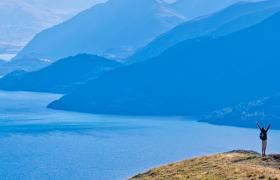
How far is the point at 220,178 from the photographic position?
56.2 m

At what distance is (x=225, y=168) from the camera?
198ft

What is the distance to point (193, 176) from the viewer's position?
58.9 m

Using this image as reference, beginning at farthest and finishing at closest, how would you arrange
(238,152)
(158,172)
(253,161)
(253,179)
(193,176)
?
(238,152)
(158,172)
(253,161)
(193,176)
(253,179)

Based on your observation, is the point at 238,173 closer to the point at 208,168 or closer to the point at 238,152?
the point at 208,168

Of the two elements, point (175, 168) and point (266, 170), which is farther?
point (175, 168)

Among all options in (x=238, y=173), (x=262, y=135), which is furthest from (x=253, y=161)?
(x=238, y=173)

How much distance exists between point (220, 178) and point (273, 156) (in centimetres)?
1037

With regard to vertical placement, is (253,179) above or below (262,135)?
below

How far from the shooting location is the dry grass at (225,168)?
5646 centimetres

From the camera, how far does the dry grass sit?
56.5 m

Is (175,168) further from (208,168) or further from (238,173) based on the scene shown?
(238,173)

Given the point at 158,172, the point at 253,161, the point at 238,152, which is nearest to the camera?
the point at 253,161

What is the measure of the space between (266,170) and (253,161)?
19.1ft

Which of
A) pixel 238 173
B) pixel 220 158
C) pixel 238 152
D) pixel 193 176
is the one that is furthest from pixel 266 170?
pixel 238 152
